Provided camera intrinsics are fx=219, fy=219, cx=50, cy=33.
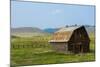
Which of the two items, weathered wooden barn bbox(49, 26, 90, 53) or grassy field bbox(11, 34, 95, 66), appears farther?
weathered wooden barn bbox(49, 26, 90, 53)

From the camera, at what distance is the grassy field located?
103 inches

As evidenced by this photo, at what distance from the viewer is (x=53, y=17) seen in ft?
9.23

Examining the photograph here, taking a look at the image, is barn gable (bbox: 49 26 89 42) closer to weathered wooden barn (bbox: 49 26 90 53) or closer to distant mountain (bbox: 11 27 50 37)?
weathered wooden barn (bbox: 49 26 90 53)

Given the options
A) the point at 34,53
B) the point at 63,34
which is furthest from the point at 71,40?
the point at 34,53

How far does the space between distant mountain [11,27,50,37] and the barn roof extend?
0.13 metres

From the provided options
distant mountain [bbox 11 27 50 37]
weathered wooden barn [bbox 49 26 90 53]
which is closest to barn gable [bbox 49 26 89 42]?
weathered wooden barn [bbox 49 26 90 53]

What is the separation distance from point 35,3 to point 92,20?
2.79 ft

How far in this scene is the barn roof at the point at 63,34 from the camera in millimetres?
2814

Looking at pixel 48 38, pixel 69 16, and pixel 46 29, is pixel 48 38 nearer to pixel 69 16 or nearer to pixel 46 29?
pixel 46 29

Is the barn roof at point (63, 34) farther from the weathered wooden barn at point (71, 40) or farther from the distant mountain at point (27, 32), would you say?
the distant mountain at point (27, 32)

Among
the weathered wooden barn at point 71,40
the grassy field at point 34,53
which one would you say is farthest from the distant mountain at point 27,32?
the weathered wooden barn at point 71,40

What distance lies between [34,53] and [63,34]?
457mm
